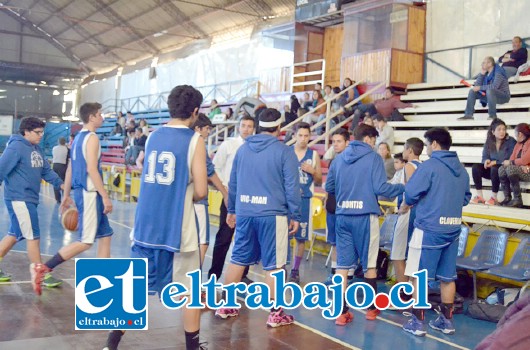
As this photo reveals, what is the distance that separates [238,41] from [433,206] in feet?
72.3

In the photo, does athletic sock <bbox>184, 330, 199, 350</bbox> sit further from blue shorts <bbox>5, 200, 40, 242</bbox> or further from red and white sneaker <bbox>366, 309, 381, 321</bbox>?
blue shorts <bbox>5, 200, 40, 242</bbox>

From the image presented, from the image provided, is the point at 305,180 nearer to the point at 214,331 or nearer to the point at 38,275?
the point at 214,331

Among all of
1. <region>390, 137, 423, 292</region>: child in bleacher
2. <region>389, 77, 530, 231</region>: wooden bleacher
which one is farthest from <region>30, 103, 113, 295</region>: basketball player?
<region>389, 77, 530, 231</region>: wooden bleacher

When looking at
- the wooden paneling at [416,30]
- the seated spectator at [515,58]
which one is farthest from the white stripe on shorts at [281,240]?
the wooden paneling at [416,30]

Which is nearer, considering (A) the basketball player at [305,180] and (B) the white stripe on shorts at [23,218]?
(B) the white stripe on shorts at [23,218]

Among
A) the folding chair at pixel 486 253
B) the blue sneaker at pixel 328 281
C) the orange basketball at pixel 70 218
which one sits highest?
the orange basketball at pixel 70 218

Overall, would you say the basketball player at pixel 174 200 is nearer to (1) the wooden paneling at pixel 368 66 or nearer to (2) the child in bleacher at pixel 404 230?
(2) the child in bleacher at pixel 404 230

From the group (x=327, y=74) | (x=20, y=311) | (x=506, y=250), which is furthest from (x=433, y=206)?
(x=327, y=74)

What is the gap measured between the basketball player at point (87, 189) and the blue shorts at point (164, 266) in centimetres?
194

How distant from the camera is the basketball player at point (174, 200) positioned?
12.7ft

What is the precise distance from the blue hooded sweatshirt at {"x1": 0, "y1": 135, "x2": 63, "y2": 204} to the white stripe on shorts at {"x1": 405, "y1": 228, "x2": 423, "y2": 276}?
3864mm

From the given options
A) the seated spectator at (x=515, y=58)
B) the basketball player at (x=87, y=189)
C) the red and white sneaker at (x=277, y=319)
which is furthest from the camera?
the seated spectator at (x=515, y=58)

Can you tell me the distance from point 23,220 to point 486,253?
4960mm

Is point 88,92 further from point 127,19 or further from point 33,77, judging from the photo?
point 127,19
